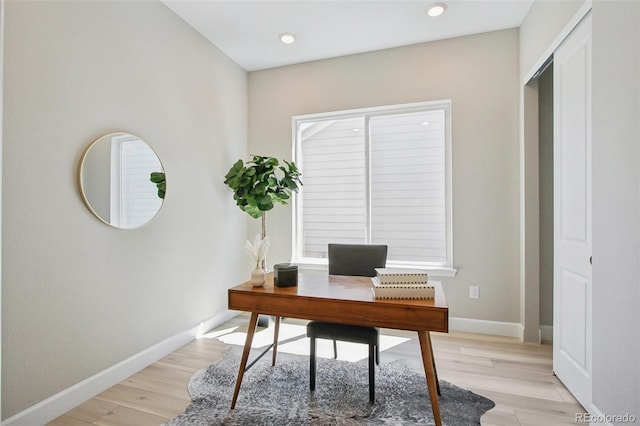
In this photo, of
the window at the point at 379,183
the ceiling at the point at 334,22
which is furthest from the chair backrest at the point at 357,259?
the ceiling at the point at 334,22

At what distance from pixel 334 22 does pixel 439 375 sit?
2997 millimetres

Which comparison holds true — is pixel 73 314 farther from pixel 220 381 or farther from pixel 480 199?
pixel 480 199

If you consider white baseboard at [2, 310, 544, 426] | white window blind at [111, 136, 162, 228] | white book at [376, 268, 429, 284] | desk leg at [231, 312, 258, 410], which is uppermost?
white window blind at [111, 136, 162, 228]

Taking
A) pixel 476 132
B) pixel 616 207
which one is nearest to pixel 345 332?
pixel 616 207

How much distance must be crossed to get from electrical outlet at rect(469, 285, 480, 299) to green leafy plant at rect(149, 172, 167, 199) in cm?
289

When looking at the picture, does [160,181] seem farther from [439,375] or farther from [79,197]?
[439,375]

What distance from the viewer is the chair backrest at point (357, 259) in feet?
7.63

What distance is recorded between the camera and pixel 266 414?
1755 mm

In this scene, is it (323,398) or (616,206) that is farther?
(323,398)

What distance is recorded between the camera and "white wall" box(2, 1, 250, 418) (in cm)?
162

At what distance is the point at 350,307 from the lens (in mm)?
1584

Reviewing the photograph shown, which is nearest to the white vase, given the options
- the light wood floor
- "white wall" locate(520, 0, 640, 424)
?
the light wood floor

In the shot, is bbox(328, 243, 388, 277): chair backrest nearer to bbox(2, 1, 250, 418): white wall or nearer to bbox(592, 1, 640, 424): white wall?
bbox(592, 1, 640, 424): white wall

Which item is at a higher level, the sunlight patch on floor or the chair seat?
the chair seat
